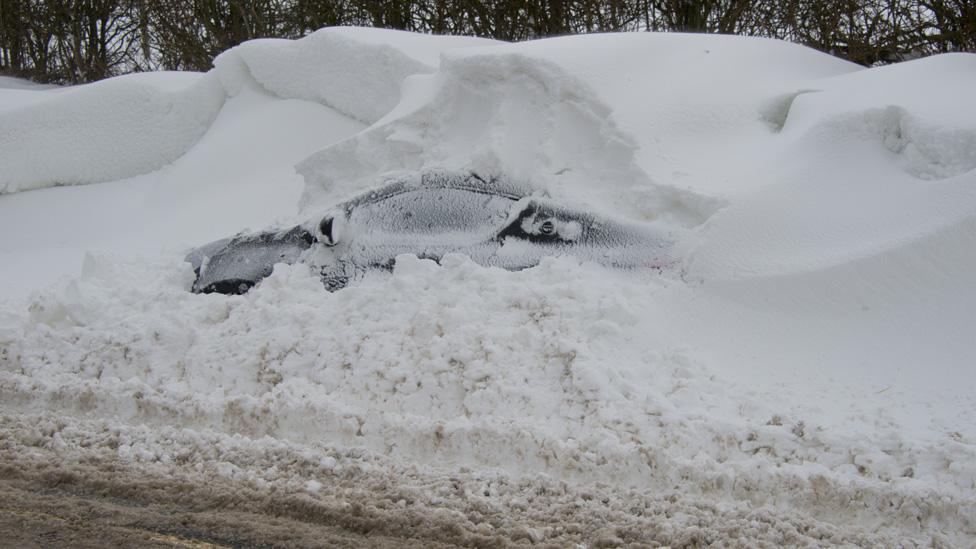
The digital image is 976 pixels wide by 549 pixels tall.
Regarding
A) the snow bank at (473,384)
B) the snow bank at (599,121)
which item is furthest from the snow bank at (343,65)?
the snow bank at (473,384)

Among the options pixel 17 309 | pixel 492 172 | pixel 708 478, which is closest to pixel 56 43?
pixel 17 309

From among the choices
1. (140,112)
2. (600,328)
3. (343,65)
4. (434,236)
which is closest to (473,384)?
(600,328)

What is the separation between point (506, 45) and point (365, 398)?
9.42 ft

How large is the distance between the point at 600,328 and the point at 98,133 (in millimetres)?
4986

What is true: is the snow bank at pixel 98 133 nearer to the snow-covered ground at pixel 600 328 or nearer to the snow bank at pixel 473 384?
the snow-covered ground at pixel 600 328

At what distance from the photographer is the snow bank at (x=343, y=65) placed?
250 inches

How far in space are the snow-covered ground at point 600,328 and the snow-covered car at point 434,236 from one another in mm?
118

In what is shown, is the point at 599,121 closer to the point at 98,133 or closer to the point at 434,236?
the point at 434,236

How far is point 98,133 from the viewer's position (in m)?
7.15

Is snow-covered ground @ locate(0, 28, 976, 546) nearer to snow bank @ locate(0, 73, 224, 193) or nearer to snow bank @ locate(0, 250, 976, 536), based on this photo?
snow bank @ locate(0, 250, 976, 536)

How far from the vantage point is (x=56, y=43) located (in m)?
14.9

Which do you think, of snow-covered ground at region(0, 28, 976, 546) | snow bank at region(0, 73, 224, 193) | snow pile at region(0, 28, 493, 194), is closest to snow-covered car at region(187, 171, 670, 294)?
snow-covered ground at region(0, 28, 976, 546)

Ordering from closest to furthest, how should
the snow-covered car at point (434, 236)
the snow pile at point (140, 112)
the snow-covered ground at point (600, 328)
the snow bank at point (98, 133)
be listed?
the snow-covered ground at point (600, 328)
the snow-covered car at point (434, 236)
the snow pile at point (140, 112)
the snow bank at point (98, 133)

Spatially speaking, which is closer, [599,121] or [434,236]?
[434,236]
